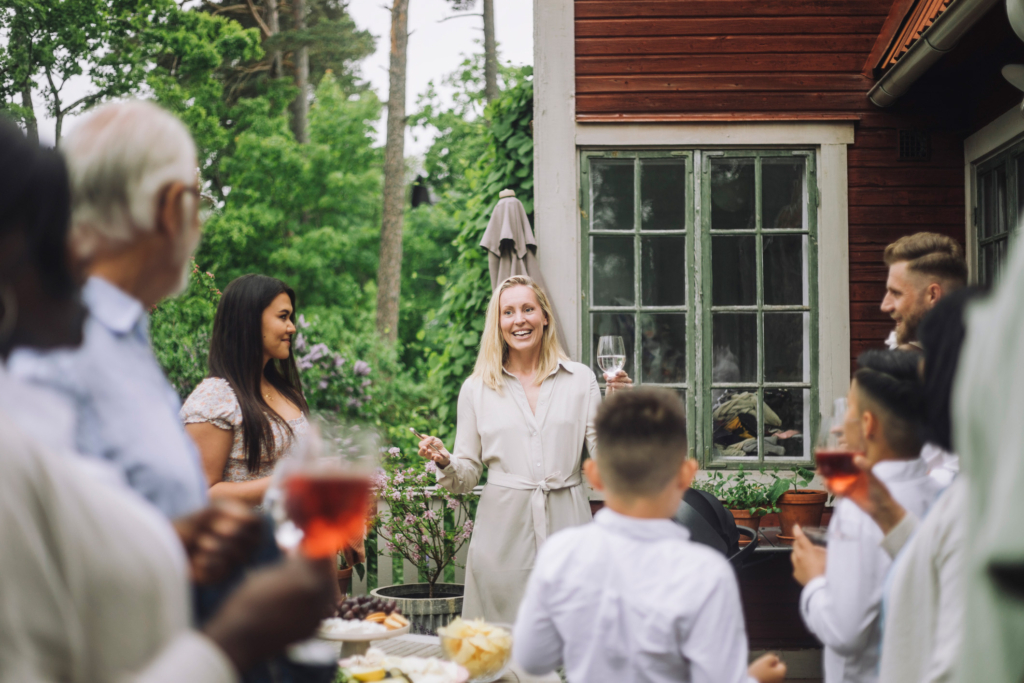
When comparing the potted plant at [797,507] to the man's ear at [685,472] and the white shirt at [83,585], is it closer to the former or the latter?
the man's ear at [685,472]

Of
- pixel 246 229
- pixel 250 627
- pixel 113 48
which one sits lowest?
pixel 250 627

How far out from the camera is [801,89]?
15.2 feet

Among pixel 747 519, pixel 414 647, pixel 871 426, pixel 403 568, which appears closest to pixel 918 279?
pixel 871 426

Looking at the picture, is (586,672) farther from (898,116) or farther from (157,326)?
(157,326)

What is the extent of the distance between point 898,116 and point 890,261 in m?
2.41

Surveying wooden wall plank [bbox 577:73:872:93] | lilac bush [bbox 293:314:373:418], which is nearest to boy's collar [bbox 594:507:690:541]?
wooden wall plank [bbox 577:73:872:93]

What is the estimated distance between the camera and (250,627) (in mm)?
872

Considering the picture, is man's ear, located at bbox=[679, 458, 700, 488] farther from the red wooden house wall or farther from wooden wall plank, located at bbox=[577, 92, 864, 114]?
wooden wall plank, located at bbox=[577, 92, 864, 114]

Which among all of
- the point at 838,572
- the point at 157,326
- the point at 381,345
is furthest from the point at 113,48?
the point at 838,572

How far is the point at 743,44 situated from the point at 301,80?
14.7 m

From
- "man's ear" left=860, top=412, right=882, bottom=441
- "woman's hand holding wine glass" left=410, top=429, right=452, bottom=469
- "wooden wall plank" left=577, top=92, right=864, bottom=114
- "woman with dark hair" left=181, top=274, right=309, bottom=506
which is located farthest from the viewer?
"wooden wall plank" left=577, top=92, right=864, bottom=114

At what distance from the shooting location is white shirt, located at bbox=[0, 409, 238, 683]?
2.53ft

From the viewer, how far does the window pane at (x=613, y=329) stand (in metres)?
4.71

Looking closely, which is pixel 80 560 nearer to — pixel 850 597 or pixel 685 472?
pixel 685 472
